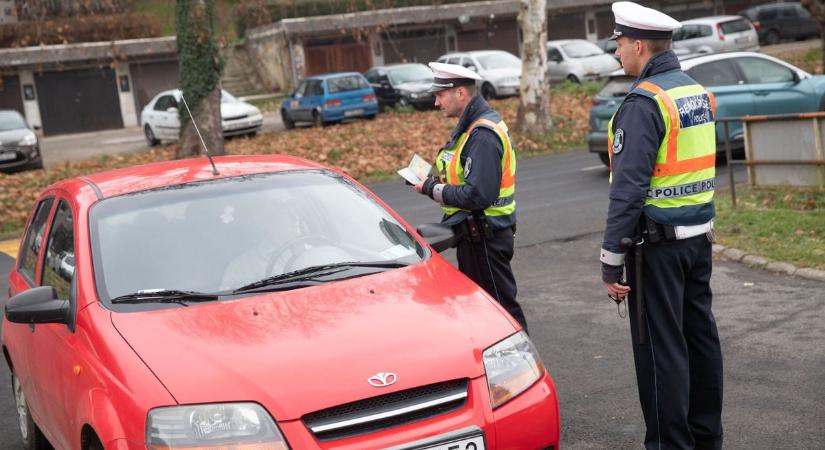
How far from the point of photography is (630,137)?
446 cm

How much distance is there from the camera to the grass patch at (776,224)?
9195 millimetres

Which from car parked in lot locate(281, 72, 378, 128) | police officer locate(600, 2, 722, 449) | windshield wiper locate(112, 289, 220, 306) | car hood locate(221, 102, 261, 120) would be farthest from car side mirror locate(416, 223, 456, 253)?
car parked in lot locate(281, 72, 378, 128)

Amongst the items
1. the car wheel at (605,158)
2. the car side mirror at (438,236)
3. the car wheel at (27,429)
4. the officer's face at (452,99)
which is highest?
the officer's face at (452,99)

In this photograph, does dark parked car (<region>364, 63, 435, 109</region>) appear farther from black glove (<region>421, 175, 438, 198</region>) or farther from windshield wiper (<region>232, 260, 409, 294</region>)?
windshield wiper (<region>232, 260, 409, 294</region>)

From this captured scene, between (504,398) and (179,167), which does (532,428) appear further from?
(179,167)

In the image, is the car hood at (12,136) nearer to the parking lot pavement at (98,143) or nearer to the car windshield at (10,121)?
the car windshield at (10,121)

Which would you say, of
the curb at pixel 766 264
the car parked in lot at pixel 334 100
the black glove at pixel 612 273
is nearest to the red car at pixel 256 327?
the black glove at pixel 612 273

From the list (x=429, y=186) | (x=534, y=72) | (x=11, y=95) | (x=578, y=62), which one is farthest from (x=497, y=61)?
(x=429, y=186)

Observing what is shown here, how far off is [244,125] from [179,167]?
72.3ft

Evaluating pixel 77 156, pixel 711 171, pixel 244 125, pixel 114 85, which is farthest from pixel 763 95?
pixel 114 85

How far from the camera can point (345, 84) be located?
92.4 feet

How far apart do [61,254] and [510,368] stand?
242 centimetres

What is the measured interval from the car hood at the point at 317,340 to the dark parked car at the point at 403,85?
25.6 metres

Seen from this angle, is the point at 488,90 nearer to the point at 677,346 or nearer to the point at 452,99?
the point at 452,99
